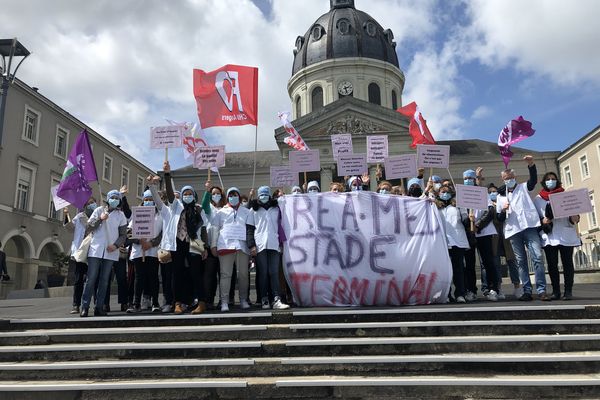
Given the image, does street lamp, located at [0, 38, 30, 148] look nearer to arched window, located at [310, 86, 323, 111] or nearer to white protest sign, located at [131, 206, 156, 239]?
white protest sign, located at [131, 206, 156, 239]

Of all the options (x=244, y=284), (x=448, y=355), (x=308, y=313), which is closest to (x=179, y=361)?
(x=308, y=313)

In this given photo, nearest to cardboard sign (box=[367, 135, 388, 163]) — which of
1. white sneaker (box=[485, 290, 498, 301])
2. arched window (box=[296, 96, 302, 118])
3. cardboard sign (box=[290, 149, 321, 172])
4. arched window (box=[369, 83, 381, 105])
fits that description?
cardboard sign (box=[290, 149, 321, 172])

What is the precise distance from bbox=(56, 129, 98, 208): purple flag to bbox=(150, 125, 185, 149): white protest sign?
3.70ft

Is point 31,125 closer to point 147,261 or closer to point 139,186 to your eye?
point 139,186

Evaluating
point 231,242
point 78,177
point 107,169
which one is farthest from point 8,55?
point 107,169

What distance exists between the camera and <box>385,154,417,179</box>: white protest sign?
8.86m

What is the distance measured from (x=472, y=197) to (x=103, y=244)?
576cm

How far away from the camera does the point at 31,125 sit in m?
29.2

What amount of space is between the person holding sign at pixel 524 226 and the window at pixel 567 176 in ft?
133

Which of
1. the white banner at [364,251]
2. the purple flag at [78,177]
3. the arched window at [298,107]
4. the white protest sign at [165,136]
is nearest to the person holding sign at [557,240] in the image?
the white banner at [364,251]

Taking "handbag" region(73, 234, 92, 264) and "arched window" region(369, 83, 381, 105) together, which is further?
"arched window" region(369, 83, 381, 105)

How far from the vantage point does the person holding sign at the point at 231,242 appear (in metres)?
6.80

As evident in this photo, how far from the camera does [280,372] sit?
469 cm

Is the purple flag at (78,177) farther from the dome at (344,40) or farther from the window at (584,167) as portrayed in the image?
the dome at (344,40)
